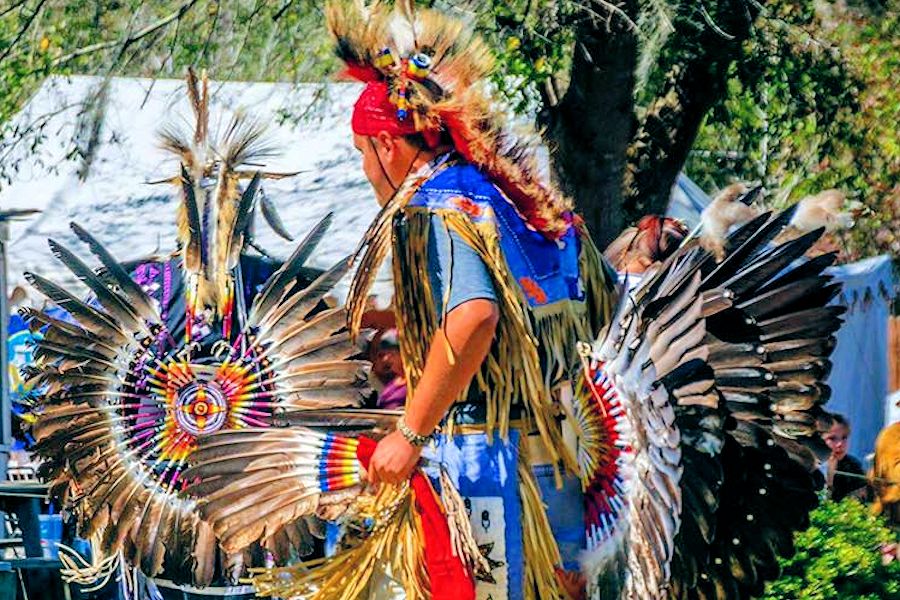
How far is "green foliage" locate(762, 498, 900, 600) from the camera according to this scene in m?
4.93

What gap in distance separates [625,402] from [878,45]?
5.69 m

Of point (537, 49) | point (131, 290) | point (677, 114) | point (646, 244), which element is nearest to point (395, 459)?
point (131, 290)

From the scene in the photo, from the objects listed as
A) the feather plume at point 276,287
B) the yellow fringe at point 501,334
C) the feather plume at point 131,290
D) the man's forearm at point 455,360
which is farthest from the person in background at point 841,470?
the man's forearm at point 455,360

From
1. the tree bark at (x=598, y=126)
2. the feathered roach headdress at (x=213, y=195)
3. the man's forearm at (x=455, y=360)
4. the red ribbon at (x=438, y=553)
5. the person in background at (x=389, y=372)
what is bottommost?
the red ribbon at (x=438, y=553)

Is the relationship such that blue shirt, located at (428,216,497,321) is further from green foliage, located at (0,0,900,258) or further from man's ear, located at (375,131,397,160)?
green foliage, located at (0,0,900,258)

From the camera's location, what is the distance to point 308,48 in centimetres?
707

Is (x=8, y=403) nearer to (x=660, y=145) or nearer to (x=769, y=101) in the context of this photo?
(x=660, y=145)

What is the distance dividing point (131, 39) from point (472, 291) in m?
4.01

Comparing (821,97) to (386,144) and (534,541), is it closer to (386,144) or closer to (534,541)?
→ (386,144)

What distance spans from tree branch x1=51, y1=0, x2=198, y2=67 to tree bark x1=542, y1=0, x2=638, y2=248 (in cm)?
158

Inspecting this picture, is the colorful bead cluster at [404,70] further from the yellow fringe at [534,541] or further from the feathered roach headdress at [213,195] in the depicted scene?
the feathered roach headdress at [213,195]

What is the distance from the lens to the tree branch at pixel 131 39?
657cm

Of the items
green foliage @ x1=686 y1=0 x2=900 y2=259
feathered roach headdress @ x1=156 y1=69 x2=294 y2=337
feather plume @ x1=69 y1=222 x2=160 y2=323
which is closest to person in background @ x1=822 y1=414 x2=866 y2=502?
green foliage @ x1=686 y1=0 x2=900 y2=259

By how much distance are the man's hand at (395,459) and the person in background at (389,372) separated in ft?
4.06
